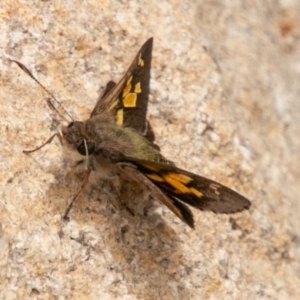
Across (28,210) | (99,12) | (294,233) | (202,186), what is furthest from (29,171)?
(294,233)

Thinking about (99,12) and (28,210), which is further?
(99,12)

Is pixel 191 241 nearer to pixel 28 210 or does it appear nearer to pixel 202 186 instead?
pixel 202 186

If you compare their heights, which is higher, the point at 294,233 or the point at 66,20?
the point at 66,20

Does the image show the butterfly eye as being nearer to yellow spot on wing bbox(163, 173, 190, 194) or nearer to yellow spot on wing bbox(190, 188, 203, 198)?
yellow spot on wing bbox(163, 173, 190, 194)

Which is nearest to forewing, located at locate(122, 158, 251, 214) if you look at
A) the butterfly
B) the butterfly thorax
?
the butterfly

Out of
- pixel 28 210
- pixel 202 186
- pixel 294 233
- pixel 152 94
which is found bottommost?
pixel 294 233

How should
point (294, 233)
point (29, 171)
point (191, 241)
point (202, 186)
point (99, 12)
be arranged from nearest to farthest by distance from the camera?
point (202, 186)
point (29, 171)
point (191, 241)
point (99, 12)
point (294, 233)

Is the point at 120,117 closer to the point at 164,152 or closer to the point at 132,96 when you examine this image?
the point at 132,96

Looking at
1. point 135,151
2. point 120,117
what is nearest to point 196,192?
point 135,151

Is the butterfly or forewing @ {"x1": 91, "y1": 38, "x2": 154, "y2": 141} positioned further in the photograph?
forewing @ {"x1": 91, "y1": 38, "x2": 154, "y2": 141}
